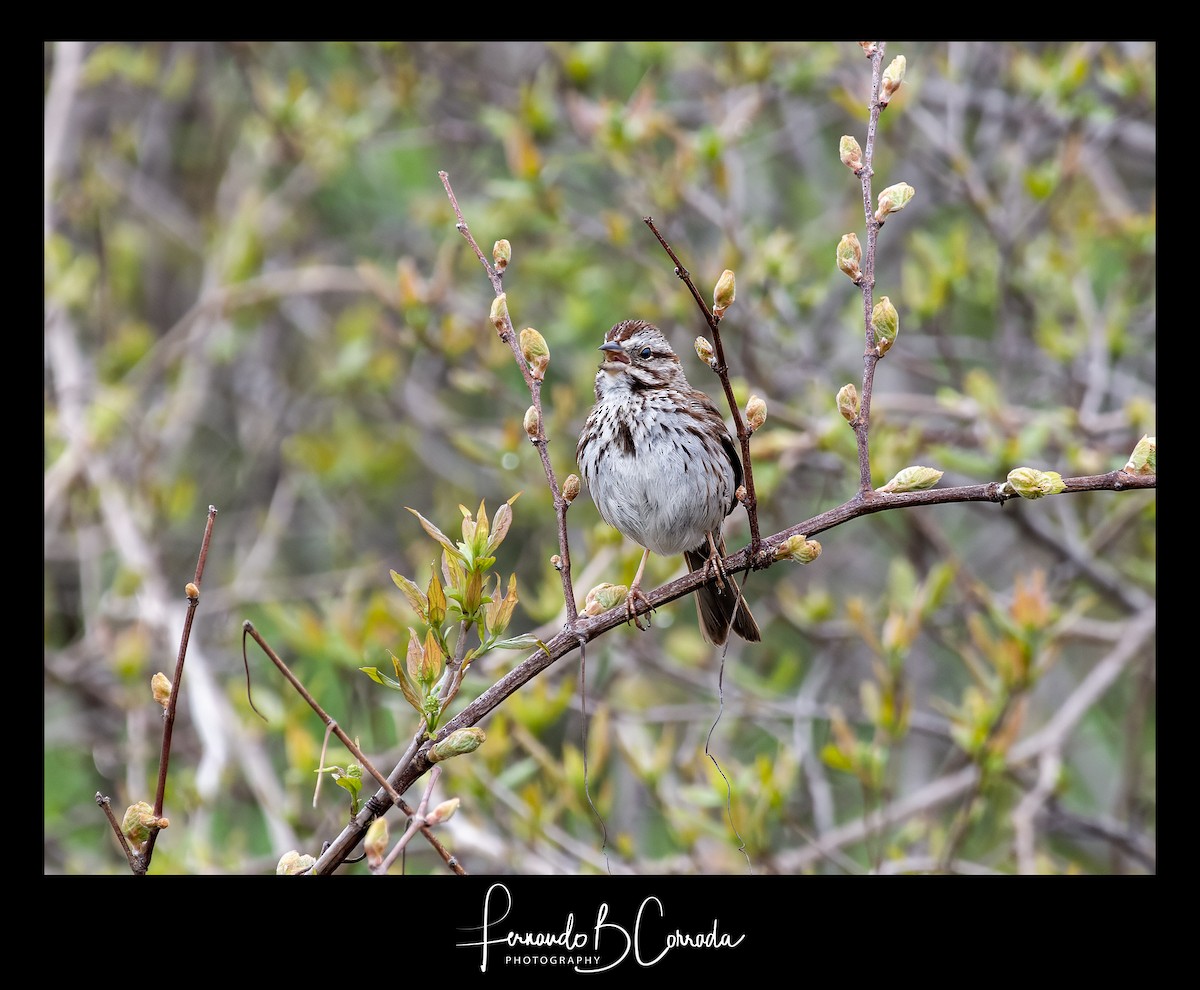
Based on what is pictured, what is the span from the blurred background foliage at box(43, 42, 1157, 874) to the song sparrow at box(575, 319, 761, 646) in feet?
1.87

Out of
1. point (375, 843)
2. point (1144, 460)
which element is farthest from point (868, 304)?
point (375, 843)

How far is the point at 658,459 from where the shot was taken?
12.6 ft

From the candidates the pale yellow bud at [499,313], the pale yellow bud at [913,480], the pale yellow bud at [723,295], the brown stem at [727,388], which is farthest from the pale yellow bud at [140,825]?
the pale yellow bud at [913,480]

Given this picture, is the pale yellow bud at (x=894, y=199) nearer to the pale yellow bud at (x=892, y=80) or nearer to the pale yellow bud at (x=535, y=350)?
the pale yellow bud at (x=892, y=80)

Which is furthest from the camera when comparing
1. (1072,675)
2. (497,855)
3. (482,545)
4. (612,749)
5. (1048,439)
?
(1072,675)

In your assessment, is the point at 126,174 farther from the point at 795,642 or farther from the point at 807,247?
the point at 795,642

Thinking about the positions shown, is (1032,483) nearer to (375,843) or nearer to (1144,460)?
(1144,460)

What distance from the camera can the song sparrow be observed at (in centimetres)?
382

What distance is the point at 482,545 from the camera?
226 cm

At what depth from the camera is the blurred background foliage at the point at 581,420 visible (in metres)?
4.38

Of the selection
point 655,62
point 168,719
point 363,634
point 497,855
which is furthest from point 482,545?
point 655,62

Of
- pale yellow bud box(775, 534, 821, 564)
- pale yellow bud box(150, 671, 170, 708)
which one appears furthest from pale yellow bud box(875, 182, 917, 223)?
pale yellow bud box(150, 671, 170, 708)

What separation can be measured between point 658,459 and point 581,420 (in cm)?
160
